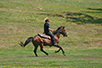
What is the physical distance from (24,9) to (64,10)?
9194mm

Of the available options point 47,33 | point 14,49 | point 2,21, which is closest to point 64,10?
point 2,21

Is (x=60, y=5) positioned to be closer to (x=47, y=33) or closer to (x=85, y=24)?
(x=85, y=24)

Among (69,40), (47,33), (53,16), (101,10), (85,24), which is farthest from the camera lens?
(101,10)

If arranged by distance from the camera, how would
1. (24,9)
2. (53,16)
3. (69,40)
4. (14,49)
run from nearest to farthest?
(14,49) → (69,40) → (53,16) → (24,9)

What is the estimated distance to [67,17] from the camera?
192ft

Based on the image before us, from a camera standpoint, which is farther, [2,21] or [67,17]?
[67,17]

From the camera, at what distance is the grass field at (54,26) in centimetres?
2723

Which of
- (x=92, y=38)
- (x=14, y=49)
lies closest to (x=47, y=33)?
(x=14, y=49)

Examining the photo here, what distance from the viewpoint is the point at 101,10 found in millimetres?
70438

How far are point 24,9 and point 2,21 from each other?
14645mm

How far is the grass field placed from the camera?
2723 cm

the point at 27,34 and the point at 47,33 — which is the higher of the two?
the point at 47,33

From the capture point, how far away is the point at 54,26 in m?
47.8

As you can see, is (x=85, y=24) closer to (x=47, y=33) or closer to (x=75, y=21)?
(x=75, y=21)
